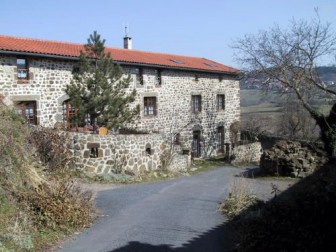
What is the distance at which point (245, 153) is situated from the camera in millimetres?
23344

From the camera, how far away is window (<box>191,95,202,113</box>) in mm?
26344

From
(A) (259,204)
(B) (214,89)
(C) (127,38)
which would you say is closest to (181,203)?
(A) (259,204)

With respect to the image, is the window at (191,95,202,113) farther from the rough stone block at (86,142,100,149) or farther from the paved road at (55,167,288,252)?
the paved road at (55,167,288,252)

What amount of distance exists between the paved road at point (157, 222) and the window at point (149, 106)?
9588 mm

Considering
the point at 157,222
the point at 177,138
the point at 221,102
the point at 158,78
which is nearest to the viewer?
the point at 157,222

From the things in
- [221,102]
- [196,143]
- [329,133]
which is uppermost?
[221,102]

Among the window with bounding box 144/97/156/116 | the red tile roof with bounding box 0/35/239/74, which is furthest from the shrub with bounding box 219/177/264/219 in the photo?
the window with bounding box 144/97/156/116

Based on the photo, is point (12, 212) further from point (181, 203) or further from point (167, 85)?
point (167, 85)

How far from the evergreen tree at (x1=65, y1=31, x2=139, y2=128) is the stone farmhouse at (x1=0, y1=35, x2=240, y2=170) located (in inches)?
105

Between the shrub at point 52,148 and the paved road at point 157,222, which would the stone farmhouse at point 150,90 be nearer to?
the shrub at point 52,148

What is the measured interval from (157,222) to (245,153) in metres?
15.3

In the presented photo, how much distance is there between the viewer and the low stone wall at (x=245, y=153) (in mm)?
23078

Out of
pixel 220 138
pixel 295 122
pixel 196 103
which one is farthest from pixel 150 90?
pixel 295 122

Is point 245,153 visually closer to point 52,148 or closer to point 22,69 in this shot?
point 52,148
